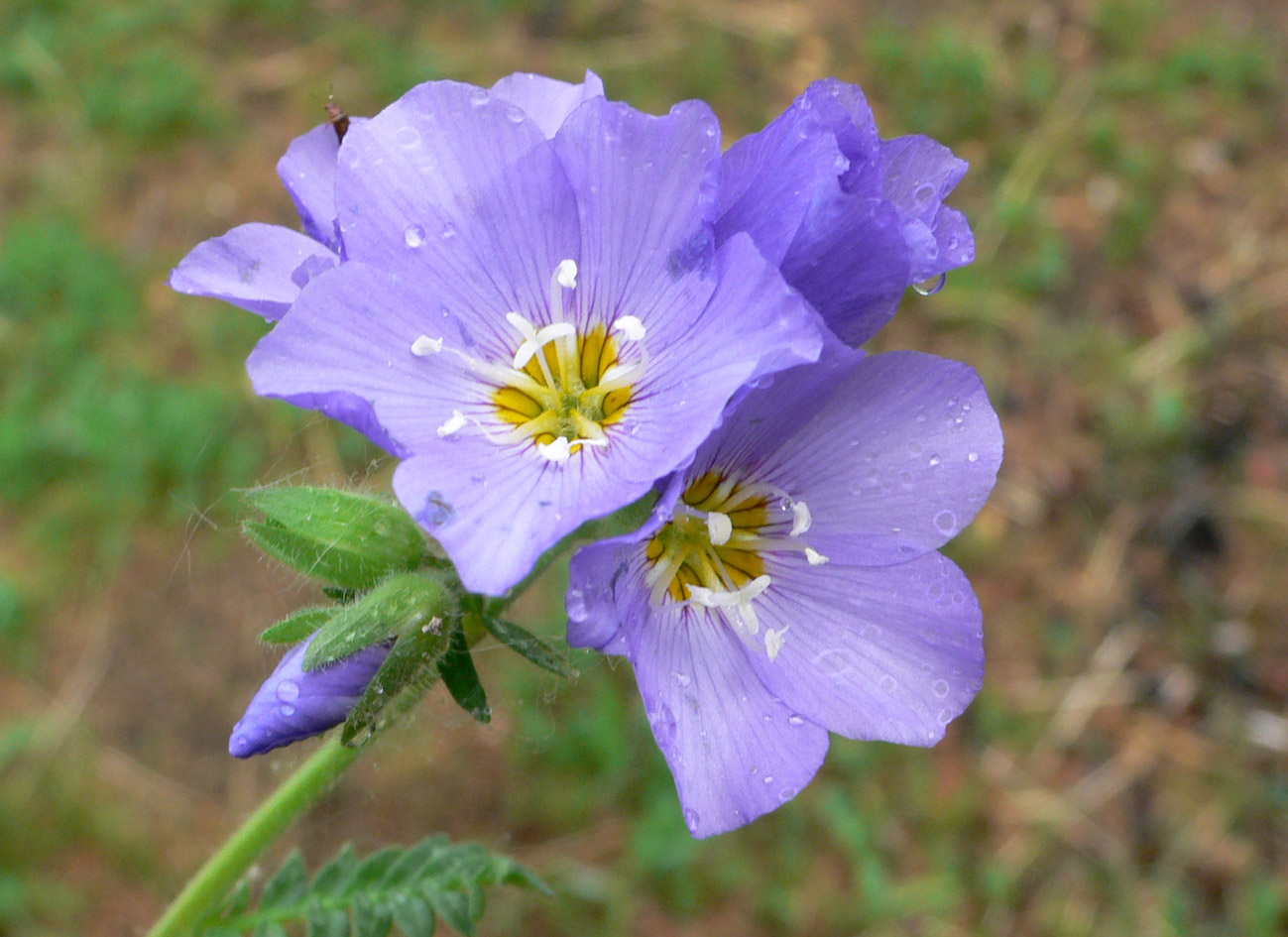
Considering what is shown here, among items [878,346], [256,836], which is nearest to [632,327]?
[256,836]

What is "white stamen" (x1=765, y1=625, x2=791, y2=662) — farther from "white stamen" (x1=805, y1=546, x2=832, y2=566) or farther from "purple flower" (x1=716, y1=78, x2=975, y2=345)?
"purple flower" (x1=716, y1=78, x2=975, y2=345)

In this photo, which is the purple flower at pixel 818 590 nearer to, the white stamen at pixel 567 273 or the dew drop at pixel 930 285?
the dew drop at pixel 930 285

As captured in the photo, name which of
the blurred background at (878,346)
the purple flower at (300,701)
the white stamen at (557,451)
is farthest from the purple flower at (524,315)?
the blurred background at (878,346)

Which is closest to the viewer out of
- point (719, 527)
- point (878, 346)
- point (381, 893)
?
point (719, 527)

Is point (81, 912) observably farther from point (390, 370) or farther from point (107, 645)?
point (390, 370)

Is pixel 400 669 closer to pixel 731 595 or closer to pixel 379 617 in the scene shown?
pixel 379 617

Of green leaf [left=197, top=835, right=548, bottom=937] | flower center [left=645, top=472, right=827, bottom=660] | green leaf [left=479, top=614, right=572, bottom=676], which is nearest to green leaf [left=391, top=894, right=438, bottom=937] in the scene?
green leaf [left=197, top=835, right=548, bottom=937]
